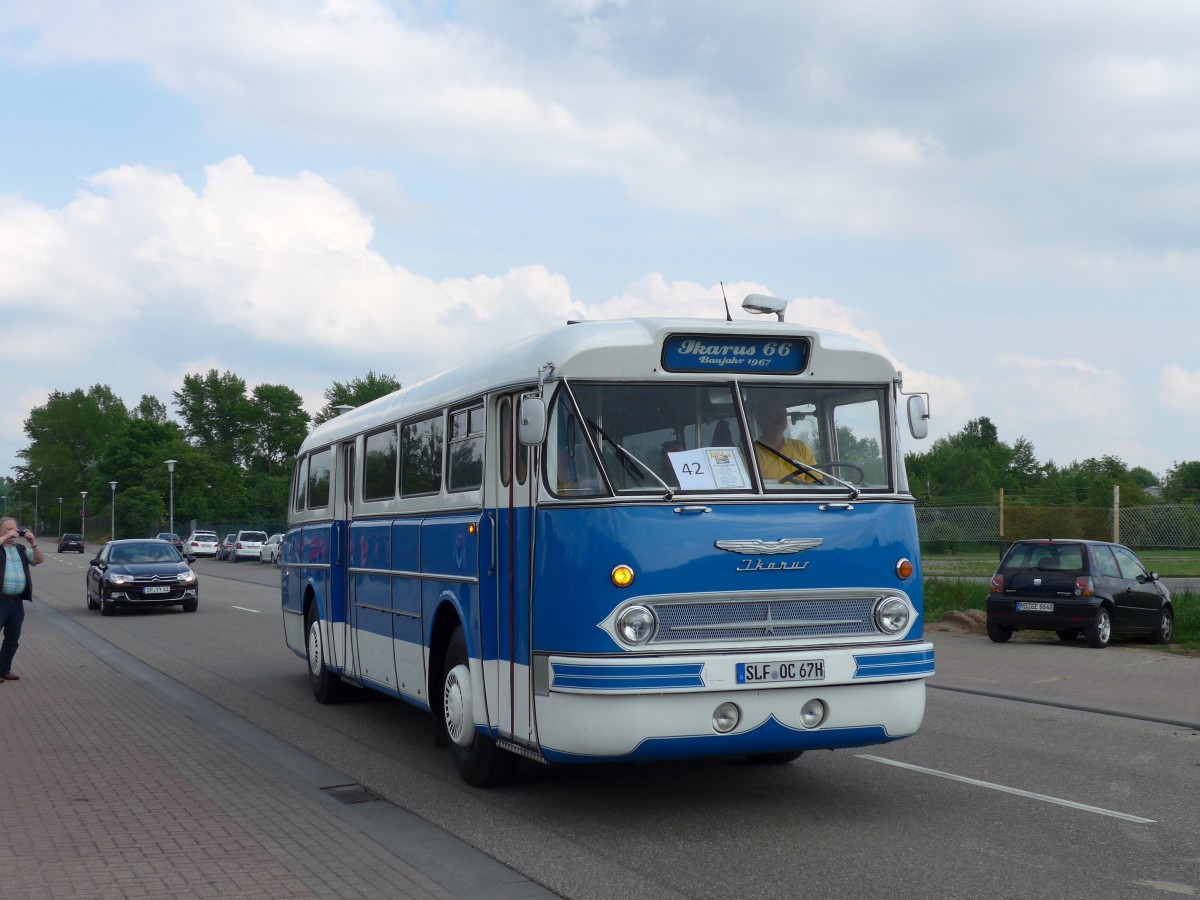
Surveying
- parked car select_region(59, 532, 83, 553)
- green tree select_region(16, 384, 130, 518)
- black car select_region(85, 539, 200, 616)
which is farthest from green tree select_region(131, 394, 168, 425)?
black car select_region(85, 539, 200, 616)

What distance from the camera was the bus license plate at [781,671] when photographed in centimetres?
711

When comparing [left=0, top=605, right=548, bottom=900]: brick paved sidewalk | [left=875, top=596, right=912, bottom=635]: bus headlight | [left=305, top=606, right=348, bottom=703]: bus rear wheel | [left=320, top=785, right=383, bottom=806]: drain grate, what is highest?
[left=875, top=596, right=912, bottom=635]: bus headlight

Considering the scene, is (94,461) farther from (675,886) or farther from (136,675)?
(675,886)

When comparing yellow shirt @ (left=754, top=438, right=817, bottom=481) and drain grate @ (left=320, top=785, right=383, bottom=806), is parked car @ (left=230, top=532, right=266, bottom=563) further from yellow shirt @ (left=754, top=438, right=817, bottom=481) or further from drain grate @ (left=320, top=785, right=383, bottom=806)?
yellow shirt @ (left=754, top=438, right=817, bottom=481)

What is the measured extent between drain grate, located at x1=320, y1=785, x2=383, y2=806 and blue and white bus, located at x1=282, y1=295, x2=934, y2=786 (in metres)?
0.62

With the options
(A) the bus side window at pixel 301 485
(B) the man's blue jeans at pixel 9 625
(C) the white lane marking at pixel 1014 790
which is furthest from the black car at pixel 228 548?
(C) the white lane marking at pixel 1014 790

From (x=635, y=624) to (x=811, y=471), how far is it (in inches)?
56.6

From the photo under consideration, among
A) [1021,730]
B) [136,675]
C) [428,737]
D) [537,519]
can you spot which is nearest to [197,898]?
[537,519]

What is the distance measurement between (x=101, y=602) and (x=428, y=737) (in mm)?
19383

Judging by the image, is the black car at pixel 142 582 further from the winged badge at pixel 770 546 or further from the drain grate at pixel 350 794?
the winged badge at pixel 770 546

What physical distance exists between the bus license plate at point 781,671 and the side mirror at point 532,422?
1599 millimetres

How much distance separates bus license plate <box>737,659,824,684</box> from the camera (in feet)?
23.3

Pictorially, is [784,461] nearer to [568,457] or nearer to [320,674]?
[568,457]

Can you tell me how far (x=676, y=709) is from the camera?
276 inches
